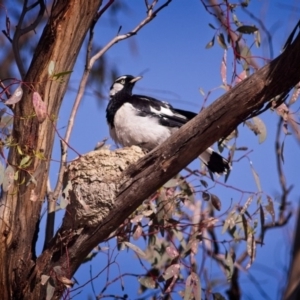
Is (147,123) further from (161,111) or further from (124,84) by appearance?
(124,84)

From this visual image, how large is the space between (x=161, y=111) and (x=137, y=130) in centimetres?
21

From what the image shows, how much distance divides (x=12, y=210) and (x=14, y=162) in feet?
0.70

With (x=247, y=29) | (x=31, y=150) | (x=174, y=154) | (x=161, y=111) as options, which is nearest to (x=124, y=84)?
(x=161, y=111)

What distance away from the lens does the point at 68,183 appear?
3521 mm

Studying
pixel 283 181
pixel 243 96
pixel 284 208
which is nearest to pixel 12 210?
pixel 243 96

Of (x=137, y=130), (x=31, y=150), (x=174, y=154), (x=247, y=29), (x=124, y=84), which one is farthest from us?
(x=124, y=84)

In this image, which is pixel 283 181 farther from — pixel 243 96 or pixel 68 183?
pixel 243 96

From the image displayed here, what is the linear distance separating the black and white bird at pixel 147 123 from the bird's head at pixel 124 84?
0.32 meters

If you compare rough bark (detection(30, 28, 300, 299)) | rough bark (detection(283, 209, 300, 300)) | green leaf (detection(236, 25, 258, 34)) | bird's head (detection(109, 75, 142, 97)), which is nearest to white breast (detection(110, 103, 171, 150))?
bird's head (detection(109, 75, 142, 97))

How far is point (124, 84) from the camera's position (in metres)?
5.18

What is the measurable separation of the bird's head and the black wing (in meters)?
0.26

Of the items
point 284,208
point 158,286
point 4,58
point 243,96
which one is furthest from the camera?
point 4,58

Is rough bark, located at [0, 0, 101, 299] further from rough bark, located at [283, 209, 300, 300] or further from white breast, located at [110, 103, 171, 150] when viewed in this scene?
rough bark, located at [283, 209, 300, 300]

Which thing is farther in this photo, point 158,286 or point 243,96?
point 158,286
